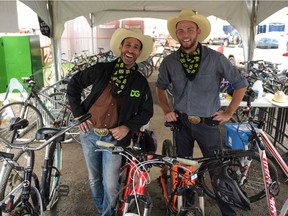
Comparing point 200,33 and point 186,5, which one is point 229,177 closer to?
point 200,33

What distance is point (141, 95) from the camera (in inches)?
85.6

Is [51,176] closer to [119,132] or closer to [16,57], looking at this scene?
[119,132]

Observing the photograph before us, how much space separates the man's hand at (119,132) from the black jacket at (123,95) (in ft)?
0.12

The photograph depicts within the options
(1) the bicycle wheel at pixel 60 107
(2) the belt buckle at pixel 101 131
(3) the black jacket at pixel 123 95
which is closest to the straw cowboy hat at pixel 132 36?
(3) the black jacket at pixel 123 95

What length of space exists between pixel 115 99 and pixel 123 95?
0.23 feet

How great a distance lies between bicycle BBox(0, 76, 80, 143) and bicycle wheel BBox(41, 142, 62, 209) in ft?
4.43

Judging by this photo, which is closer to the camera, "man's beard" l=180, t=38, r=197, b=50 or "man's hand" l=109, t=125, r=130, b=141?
"man's hand" l=109, t=125, r=130, b=141

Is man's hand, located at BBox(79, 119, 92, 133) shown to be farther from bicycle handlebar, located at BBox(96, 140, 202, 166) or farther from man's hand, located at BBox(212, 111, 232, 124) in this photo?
man's hand, located at BBox(212, 111, 232, 124)

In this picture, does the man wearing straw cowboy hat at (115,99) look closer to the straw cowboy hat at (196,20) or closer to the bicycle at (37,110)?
the straw cowboy hat at (196,20)

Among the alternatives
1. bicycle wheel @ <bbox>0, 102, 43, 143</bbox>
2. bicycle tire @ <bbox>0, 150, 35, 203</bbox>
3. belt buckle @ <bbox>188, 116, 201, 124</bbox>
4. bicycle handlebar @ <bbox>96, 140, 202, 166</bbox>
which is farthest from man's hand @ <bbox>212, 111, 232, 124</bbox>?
bicycle wheel @ <bbox>0, 102, 43, 143</bbox>

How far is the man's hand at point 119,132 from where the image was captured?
2095 millimetres

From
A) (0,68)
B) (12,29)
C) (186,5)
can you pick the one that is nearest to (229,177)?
(12,29)

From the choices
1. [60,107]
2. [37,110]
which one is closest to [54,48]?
[60,107]

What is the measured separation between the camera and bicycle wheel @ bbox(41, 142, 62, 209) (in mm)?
2398
